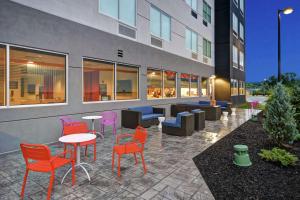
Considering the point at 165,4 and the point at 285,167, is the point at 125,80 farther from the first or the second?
the point at 285,167

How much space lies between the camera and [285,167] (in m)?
4.18

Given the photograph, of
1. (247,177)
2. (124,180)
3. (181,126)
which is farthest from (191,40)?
(124,180)

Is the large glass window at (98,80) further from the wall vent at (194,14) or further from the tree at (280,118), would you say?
the wall vent at (194,14)

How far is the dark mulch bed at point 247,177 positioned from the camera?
3.11 metres

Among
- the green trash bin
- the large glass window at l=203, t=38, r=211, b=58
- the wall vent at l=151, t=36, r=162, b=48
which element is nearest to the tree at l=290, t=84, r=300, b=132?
the green trash bin

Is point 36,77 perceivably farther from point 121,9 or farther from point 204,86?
point 204,86

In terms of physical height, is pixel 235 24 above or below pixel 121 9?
above

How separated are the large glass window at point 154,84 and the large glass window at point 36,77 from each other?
17.4ft

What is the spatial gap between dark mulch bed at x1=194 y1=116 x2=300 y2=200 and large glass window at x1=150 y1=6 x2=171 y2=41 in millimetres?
8463

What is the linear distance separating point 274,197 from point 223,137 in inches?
168

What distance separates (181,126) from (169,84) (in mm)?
6072

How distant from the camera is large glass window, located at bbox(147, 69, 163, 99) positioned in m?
11.0

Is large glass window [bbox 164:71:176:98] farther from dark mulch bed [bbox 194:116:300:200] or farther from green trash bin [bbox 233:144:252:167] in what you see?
green trash bin [bbox 233:144:252:167]

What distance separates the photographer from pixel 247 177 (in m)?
3.71
